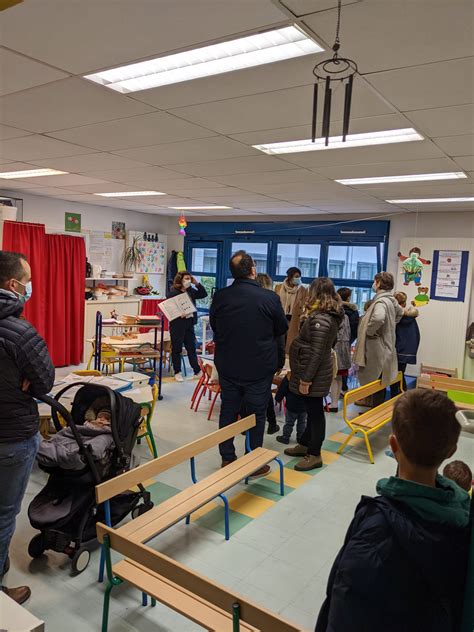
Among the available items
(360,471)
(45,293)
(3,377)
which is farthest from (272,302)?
(45,293)

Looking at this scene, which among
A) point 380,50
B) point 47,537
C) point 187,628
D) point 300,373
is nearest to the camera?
point 380,50

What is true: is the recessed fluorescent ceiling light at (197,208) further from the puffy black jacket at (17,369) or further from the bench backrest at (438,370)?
the puffy black jacket at (17,369)

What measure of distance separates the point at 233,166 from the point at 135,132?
3.88 ft

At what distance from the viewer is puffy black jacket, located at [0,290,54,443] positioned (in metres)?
2.04

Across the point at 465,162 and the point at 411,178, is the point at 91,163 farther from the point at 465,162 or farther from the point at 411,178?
the point at 465,162

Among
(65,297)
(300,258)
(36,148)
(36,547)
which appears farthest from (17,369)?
(300,258)

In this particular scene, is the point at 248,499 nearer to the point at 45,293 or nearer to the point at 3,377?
the point at 3,377

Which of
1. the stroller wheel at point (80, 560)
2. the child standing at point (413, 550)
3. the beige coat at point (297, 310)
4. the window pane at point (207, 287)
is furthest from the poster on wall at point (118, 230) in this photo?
the child standing at point (413, 550)

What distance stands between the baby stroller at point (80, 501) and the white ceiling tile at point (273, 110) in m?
1.78

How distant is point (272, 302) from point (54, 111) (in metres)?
1.90

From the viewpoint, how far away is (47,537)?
2.54 metres

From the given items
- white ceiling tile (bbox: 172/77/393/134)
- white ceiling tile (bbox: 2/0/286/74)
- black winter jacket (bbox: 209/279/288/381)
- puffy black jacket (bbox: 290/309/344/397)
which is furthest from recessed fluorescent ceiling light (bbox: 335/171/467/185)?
white ceiling tile (bbox: 2/0/286/74)

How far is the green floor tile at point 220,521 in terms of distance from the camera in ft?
10.1

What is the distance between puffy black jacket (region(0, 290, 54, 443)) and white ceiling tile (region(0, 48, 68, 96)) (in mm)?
1039
